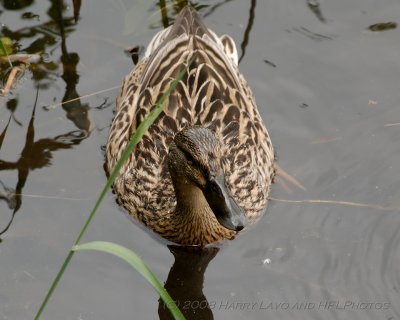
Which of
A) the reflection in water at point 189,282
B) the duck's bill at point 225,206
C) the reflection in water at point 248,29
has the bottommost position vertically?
the reflection in water at point 189,282

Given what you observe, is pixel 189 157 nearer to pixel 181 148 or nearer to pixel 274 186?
pixel 181 148

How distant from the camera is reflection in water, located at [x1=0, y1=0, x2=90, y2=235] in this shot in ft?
26.6

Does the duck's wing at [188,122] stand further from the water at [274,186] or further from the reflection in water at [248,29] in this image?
the reflection in water at [248,29]

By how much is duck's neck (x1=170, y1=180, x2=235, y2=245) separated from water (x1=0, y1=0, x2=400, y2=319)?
0.11 m

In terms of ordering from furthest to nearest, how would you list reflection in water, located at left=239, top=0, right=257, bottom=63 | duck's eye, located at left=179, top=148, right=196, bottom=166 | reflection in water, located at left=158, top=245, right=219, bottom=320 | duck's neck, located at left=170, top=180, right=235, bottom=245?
reflection in water, located at left=239, top=0, right=257, bottom=63 → duck's neck, located at left=170, top=180, right=235, bottom=245 → reflection in water, located at left=158, top=245, right=219, bottom=320 → duck's eye, located at left=179, top=148, right=196, bottom=166

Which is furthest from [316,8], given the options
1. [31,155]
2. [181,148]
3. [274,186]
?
[31,155]

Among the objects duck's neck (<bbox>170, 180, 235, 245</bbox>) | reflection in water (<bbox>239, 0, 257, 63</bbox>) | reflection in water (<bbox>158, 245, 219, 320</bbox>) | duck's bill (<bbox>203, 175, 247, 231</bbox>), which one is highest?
duck's bill (<bbox>203, 175, 247, 231</bbox>)

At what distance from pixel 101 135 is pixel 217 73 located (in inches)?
42.9

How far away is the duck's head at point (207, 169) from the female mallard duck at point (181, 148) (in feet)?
0.08

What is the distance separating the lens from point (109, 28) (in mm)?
9328

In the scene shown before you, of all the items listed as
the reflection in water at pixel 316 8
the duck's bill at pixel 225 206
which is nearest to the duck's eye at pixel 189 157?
the duck's bill at pixel 225 206

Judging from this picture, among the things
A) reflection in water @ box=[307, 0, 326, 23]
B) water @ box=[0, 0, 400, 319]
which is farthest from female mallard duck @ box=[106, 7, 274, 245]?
reflection in water @ box=[307, 0, 326, 23]

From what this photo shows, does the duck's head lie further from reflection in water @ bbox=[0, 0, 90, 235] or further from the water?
reflection in water @ bbox=[0, 0, 90, 235]

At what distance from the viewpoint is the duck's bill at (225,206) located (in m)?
6.93
